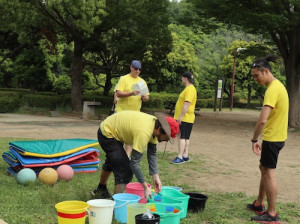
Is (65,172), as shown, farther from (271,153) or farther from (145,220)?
(271,153)

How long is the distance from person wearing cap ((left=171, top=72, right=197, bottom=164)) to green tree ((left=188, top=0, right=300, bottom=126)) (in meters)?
7.60

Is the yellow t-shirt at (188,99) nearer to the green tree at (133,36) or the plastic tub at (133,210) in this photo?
the plastic tub at (133,210)

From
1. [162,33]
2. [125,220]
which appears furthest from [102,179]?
[162,33]

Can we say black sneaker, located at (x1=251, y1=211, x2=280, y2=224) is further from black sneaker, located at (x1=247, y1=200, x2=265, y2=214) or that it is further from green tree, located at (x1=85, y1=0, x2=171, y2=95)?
green tree, located at (x1=85, y1=0, x2=171, y2=95)

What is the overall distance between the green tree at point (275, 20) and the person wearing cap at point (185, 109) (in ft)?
24.9

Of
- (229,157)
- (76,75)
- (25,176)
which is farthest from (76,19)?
(25,176)

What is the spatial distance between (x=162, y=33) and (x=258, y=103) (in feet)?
87.2

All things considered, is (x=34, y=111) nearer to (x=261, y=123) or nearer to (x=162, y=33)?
(x=162, y=33)

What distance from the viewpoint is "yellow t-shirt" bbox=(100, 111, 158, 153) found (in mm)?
4055

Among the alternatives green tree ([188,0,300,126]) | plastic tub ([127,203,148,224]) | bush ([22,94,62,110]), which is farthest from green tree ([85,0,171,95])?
plastic tub ([127,203,148,224])

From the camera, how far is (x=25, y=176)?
557cm

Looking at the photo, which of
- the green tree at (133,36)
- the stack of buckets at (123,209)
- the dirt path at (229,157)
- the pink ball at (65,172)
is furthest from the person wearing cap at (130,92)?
the green tree at (133,36)

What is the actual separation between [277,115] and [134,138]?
181 cm

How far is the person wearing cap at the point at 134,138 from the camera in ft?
13.3
